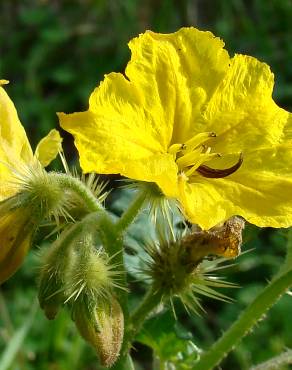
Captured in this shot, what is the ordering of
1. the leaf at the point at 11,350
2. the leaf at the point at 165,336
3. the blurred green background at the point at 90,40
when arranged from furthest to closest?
the blurred green background at the point at 90,40 < the leaf at the point at 11,350 < the leaf at the point at 165,336

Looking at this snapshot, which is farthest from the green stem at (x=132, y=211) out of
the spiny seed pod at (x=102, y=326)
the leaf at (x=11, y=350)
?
the leaf at (x=11, y=350)

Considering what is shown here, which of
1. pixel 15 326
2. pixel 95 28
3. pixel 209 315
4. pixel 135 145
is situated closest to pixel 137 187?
pixel 135 145

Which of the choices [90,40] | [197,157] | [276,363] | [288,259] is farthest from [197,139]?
[90,40]

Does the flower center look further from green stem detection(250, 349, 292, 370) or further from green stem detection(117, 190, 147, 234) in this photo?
green stem detection(250, 349, 292, 370)

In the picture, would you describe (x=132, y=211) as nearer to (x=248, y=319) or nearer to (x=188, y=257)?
(x=188, y=257)

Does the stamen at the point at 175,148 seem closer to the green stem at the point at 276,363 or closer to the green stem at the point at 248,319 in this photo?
the green stem at the point at 248,319

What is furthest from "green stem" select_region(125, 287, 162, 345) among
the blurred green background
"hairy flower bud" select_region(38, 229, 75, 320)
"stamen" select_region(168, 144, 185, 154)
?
the blurred green background
